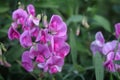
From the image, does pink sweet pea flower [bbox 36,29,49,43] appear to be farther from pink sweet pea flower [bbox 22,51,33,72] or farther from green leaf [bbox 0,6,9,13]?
green leaf [bbox 0,6,9,13]

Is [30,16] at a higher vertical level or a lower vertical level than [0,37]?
higher

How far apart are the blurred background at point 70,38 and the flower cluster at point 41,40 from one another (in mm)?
90

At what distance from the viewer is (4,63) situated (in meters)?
1.74

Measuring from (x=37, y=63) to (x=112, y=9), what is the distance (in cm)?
170

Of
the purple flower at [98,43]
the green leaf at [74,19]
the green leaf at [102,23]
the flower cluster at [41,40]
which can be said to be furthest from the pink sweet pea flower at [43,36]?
the green leaf at [102,23]

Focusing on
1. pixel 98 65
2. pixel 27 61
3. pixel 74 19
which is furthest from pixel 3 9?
pixel 98 65

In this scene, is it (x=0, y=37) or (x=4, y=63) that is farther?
(x=0, y=37)

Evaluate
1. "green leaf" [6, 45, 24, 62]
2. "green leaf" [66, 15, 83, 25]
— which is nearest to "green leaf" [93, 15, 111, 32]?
"green leaf" [66, 15, 83, 25]

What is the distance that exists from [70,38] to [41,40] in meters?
0.36

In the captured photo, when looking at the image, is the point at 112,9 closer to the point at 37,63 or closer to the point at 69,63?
the point at 69,63

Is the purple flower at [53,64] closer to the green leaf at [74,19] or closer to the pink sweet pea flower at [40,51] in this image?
→ the pink sweet pea flower at [40,51]

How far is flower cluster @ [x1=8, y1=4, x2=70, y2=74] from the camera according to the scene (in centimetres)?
159

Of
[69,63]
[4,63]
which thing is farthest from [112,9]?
[4,63]

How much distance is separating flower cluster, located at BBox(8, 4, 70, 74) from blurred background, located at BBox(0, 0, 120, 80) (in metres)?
0.09
